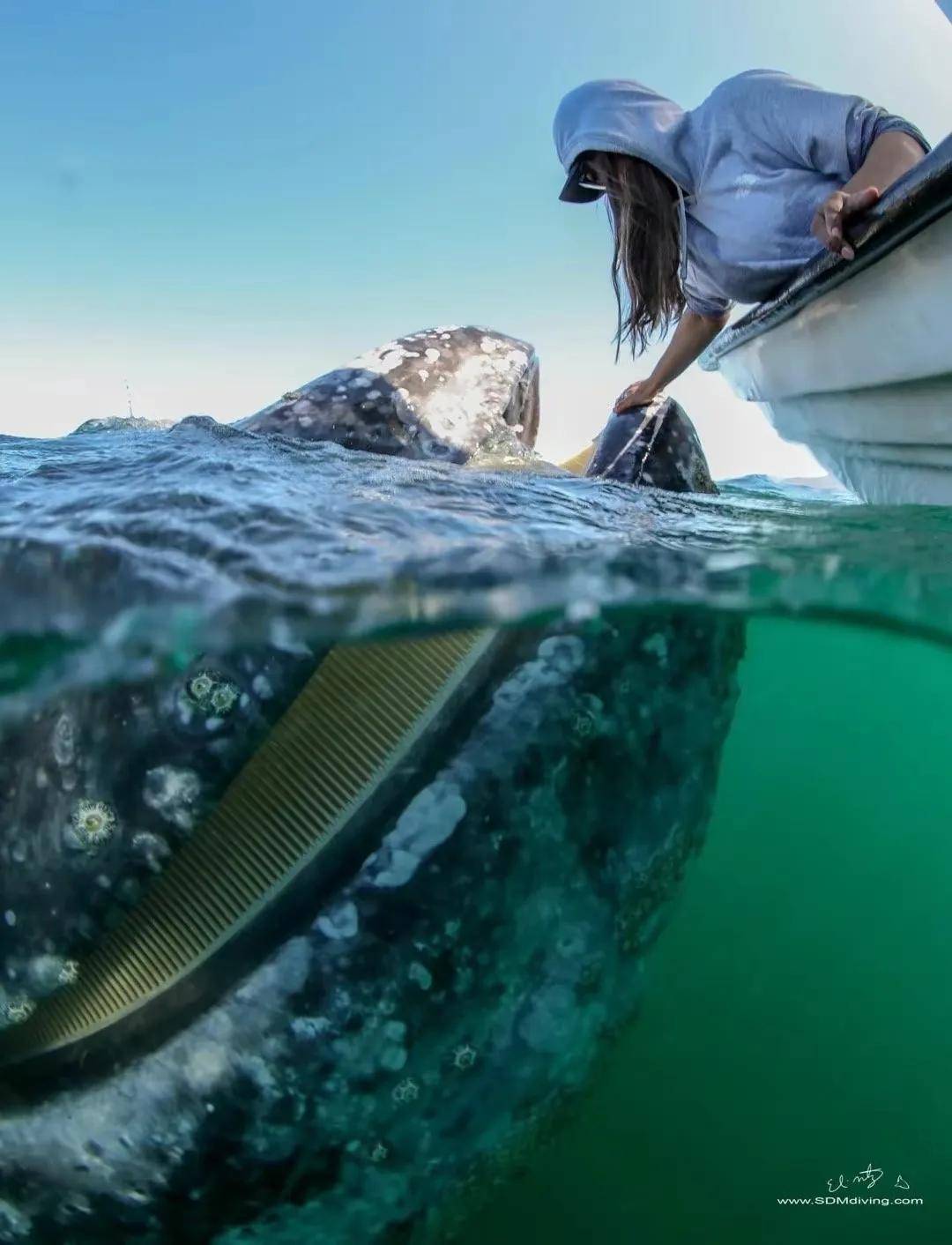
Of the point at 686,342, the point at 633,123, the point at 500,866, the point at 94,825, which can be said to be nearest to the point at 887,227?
the point at 633,123

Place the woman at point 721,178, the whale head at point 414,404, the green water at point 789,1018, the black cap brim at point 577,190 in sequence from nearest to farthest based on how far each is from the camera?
1. the green water at point 789,1018
2. the woman at point 721,178
3. the whale head at point 414,404
4. the black cap brim at point 577,190

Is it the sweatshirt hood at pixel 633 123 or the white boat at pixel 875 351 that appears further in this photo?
the sweatshirt hood at pixel 633 123

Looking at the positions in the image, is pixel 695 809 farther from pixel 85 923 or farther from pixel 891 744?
pixel 891 744

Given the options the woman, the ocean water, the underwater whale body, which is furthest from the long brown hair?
the underwater whale body

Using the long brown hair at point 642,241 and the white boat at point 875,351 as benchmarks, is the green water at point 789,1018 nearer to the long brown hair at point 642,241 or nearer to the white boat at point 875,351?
the white boat at point 875,351

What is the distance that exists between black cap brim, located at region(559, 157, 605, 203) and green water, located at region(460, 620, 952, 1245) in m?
2.74

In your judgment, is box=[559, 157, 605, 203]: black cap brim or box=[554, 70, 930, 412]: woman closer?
box=[554, 70, 930, 412]: woman

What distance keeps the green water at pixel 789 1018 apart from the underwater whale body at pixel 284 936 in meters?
0.59

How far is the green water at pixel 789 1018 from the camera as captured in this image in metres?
2.64

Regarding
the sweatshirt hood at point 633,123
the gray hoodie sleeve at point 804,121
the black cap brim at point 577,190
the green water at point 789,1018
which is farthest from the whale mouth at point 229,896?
the black cap brim at point 577,190

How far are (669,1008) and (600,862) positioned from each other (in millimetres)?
1014

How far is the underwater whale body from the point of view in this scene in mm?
1888

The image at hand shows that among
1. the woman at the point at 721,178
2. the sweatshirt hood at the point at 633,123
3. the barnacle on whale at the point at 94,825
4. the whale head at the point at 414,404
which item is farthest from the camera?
the whale head at the point at 414,404

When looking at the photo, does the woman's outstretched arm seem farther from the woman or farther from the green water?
the green water
